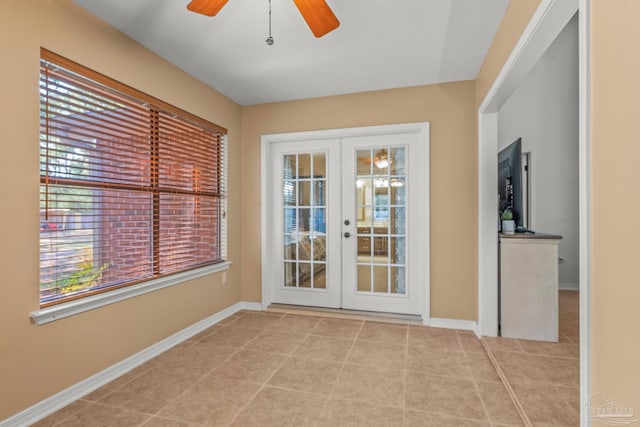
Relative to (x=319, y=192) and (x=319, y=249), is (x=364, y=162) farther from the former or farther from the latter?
(x=319, y=249)

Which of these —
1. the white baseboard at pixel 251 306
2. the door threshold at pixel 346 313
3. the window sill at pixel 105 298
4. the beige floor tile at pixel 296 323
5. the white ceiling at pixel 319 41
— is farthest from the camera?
the white baseboard at pixel 251 306

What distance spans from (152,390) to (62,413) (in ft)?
1.52

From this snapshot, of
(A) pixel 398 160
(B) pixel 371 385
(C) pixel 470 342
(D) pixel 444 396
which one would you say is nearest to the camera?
(D) pixel 444 396

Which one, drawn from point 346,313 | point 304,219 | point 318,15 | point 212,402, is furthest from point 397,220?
point 212,402

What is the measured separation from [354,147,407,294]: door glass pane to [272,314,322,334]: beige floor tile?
67cm

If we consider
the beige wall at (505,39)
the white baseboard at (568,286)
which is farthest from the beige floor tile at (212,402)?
the white baseboard at (568,286)

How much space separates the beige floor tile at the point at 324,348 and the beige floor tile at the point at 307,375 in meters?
0.09

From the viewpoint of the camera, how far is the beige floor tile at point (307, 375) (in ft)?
6.77

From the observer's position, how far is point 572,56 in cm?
437

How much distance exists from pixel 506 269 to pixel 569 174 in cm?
273

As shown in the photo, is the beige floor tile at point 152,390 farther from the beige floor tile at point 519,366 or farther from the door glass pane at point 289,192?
the beige floor tile at point 519,366

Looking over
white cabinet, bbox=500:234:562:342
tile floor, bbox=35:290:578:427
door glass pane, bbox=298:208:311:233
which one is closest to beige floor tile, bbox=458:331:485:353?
tile floor, bbox=35:290:578:427

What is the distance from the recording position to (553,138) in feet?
14.4

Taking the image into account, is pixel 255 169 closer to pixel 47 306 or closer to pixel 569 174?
pixel 47 306
